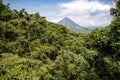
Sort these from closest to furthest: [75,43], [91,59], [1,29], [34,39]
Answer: [91,59], [1,29], [34,39], [75,43]

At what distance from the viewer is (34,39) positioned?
38.5 metres

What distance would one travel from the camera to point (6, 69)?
73.2 feet

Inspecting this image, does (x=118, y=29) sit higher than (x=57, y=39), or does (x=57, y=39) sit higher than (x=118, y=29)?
(x=118, y=29)

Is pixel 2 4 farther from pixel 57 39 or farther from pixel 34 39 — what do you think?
pixel 57 39

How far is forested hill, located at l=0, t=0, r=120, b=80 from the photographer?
17077 millimetres

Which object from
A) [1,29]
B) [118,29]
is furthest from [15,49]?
[118,29]

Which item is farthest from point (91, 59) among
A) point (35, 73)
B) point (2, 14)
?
point (2, 14)

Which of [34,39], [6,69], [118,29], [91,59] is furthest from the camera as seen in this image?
[34,39]

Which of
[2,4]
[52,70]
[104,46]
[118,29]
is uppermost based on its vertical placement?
[2,4]

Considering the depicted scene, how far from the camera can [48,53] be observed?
115 ft

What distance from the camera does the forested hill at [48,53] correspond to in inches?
672

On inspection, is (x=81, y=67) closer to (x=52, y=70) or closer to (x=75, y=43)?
(x=52, y=70)

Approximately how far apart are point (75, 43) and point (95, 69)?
15.7 metres

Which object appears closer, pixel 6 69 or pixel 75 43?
pixel 6 69
